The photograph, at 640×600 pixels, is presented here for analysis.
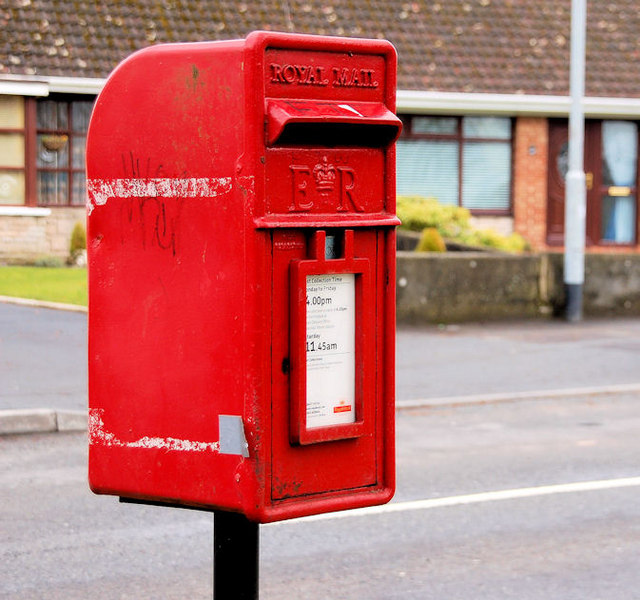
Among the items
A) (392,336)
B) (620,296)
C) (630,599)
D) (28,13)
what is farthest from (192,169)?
(28,13)

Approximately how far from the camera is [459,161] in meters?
23.7

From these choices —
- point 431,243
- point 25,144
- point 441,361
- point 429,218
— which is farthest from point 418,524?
point 25,144

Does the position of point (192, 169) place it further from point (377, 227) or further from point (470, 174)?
point (470, 174)

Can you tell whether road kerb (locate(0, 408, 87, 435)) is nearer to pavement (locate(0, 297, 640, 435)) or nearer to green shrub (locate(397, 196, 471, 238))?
pavement (locate(0, 297, 640, 435))

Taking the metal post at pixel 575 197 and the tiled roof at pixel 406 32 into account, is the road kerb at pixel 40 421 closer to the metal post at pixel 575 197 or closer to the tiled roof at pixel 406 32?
the metal post at pixel 575 197

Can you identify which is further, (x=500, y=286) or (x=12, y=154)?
(x=12, y=154)

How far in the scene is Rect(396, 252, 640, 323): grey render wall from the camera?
16.7 meters

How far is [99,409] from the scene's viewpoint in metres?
3.91

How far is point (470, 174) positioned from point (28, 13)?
790 centimetres

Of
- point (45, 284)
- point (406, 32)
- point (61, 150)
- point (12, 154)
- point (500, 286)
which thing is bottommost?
point (500, 286)

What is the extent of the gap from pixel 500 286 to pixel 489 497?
32.4 ft

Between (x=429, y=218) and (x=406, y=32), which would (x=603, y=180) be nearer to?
(x=406, y=32)

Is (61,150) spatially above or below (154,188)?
above

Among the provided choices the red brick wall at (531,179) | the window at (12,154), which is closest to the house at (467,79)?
the red brick wall at (531,179)
